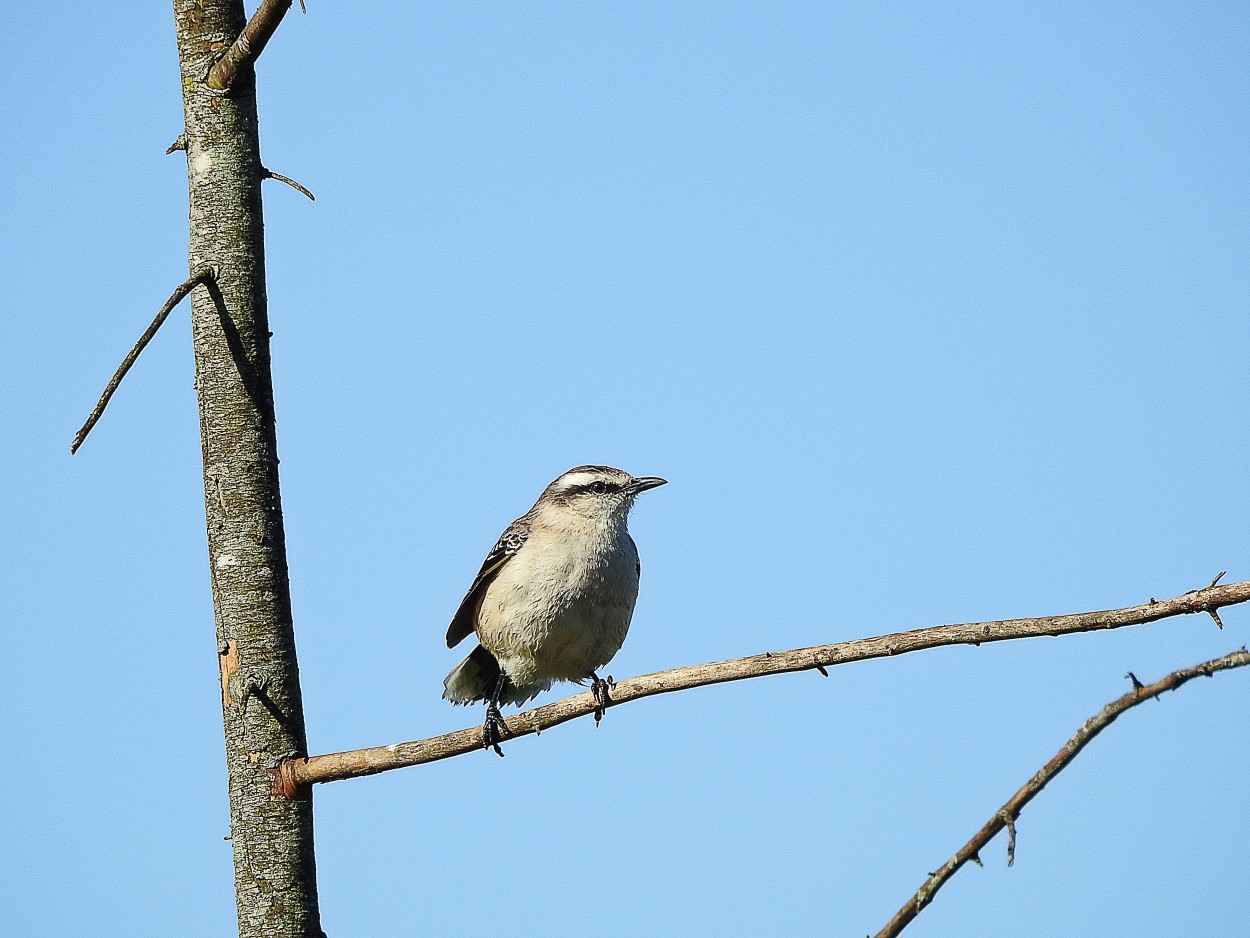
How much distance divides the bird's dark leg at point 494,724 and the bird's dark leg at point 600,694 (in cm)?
53

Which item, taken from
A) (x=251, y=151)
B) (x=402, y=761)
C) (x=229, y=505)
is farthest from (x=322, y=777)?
(x=251, y=151)

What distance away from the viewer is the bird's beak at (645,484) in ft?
33.3

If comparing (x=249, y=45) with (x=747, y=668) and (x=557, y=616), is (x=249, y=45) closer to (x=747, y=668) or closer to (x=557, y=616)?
(x=747, y=668)

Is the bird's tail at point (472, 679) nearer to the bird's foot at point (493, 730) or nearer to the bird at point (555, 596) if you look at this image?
the bird at point (555, 596)

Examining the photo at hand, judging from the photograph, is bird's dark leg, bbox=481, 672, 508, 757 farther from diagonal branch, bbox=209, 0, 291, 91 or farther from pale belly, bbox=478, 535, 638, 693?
diagonal branch, bbox=209, 0, 291, 91

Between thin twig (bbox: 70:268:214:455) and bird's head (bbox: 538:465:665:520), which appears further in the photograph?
bird's head (bbox: 538:465:665:520)

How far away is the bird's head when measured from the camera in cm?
982

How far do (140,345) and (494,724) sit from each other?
3101 mm

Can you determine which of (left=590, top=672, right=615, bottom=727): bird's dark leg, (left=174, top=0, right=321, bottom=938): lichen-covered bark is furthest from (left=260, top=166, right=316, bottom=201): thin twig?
(left=590, top=672, right=615, bottom=727): bird's dark leg

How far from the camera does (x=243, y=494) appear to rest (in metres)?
6.21

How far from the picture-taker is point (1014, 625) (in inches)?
187

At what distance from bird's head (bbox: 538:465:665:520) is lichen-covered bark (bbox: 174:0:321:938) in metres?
3.75

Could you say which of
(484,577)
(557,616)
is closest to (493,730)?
(557,616)

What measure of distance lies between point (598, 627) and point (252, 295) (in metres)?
3.73
